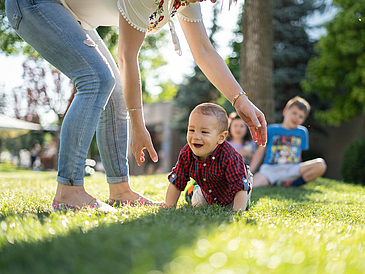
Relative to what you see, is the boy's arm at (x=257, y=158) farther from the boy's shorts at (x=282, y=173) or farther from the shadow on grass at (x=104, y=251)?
the shadow on grass at (x=104, y=251)

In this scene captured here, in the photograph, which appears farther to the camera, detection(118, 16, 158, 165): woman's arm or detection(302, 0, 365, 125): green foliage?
detection(302, 0, 365, 125): green foliage

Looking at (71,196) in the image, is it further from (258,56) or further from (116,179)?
(258,56)

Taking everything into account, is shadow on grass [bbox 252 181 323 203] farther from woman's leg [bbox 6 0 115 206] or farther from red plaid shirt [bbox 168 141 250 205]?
woman's leg [bbox 6 0 115 206]

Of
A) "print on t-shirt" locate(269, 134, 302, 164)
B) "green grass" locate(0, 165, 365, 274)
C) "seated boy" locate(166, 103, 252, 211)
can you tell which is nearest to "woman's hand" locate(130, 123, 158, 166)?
"seated boy" locate(166, 103, 252, 211)

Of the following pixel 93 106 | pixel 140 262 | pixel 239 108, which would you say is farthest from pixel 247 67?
pixel 140 262

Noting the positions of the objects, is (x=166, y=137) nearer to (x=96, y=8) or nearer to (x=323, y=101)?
(x=323, y=101)

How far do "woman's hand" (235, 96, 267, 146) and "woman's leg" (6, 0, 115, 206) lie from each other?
98 cm

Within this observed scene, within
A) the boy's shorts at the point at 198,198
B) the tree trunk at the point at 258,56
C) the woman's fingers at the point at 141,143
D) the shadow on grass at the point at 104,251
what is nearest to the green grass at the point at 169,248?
the shadow on grass at the point at 104,251

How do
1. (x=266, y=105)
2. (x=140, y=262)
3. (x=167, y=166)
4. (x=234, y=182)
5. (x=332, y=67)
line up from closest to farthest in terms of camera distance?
1. (x=140, y=262)
2. (x=234, y=182)
3. (x=266, y=105)
4. (x=332, y=67)
5. (x=167, y=166)

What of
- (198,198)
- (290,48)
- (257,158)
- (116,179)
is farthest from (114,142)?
(290,48)

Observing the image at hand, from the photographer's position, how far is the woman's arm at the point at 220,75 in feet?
7.99

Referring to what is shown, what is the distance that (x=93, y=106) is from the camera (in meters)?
2.11

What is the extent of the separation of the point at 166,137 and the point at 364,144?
16464 mm

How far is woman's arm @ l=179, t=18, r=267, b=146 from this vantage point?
7.99ft
